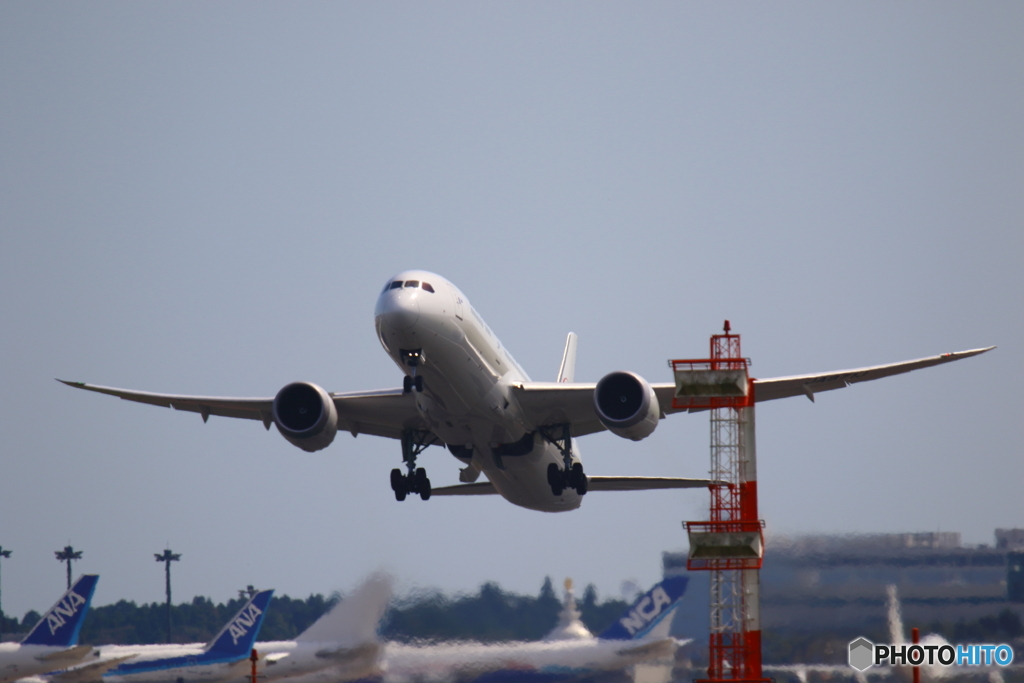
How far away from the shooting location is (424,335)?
24562 mm

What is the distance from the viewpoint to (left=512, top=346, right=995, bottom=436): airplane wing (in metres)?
28.6

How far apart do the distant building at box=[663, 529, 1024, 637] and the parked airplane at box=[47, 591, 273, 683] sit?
1910 centimetres

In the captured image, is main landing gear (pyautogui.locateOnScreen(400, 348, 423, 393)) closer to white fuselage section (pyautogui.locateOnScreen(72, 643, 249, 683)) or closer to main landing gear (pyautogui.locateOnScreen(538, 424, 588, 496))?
main landing gear (pyautogui.locateOnScreen(538, 424, 588, 496))

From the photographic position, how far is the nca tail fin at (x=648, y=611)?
3200cm

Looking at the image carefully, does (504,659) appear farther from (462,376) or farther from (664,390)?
(462,376)

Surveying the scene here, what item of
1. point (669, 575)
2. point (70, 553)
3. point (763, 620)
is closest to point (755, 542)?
point (763, 620)

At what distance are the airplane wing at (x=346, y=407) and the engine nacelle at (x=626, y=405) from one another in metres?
4.59

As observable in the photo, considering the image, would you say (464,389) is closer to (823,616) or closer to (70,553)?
(823,616)

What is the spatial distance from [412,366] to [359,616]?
14551 mm

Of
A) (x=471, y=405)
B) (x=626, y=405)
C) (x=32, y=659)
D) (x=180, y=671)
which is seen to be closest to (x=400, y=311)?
(x=471, y=405)

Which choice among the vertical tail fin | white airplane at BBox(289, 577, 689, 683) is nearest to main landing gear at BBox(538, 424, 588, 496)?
white airplane at BBox(289, 577, 689, 683)

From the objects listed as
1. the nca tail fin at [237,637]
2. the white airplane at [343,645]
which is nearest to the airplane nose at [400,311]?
the white airplane at [343,645]

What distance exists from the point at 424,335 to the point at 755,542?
9.70 metres

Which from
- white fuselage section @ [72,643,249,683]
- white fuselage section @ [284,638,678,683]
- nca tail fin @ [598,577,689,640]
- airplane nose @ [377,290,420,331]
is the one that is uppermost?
airplane nose @ [377,290,420,331]
